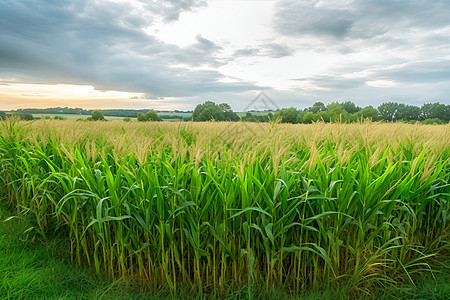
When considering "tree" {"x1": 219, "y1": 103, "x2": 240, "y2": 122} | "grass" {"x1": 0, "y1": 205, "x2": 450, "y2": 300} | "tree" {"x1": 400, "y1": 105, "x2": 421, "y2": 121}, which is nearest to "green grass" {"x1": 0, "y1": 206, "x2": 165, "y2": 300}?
"grass" {"x1": 0, "y1": 205, "x2": 450, "y2": 300}

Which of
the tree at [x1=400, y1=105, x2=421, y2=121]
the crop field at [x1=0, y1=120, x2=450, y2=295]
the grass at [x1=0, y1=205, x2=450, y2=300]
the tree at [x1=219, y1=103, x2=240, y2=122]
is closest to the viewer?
the crop field at [x1=0, y1=120, x2=450, y2=295]

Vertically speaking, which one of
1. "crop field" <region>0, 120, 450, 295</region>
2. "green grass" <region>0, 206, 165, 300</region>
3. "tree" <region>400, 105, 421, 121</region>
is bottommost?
"green grass" <region>0, 206, 165, 300</region>

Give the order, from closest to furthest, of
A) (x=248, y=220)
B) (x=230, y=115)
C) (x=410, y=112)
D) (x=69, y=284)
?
(x=248, y=220)
(x=69, y=284)
(x=230, y=115)
(x=410, y=112)

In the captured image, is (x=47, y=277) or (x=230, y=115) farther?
(x=230, y=115)

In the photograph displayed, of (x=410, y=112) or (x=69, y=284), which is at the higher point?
(x=410, y=112)

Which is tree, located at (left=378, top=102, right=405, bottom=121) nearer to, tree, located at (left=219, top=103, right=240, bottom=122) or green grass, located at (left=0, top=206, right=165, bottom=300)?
tree, located at (left=219, top=103, right=240, bottom=122)

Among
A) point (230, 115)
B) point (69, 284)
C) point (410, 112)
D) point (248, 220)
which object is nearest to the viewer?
point (248, 220)

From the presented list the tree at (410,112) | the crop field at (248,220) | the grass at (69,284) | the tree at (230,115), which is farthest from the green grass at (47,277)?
the tree at (410,112)

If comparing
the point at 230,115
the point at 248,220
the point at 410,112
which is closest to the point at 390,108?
the point at 410,112

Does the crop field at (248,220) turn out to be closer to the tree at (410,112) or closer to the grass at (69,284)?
the grass at (69,284)

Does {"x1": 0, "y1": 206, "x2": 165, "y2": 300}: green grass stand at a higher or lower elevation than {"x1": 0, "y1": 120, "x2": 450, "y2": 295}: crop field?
lower

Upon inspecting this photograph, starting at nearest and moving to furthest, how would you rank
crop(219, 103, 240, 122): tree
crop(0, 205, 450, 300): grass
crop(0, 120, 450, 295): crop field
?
crop(0, 120, 450, 295): crop field
crop(0, 205, 450, 300): grass
crop(219, 103, 240, 122): tree

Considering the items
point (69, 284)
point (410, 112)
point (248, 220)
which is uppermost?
point (410, 112)

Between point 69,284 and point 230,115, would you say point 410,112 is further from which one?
point 69,284
